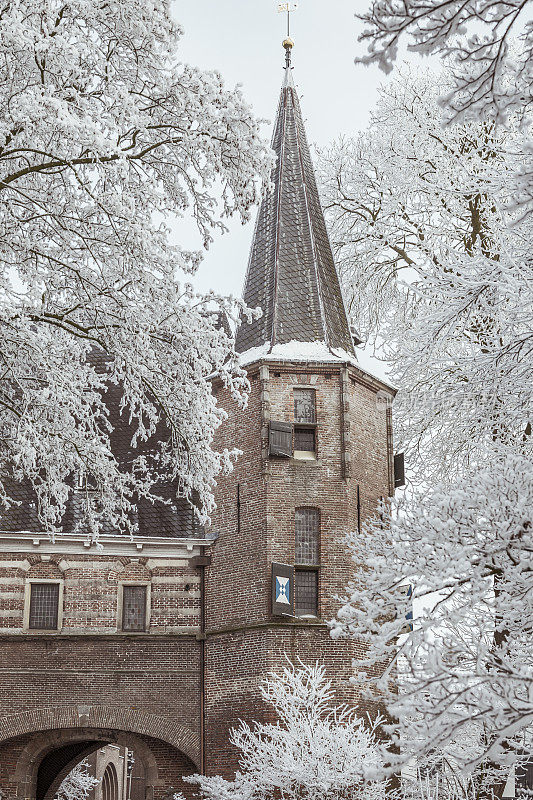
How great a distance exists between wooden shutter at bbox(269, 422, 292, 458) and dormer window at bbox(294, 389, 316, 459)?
1.10 feet

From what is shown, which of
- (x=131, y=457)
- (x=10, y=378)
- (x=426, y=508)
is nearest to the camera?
(x=426, y=508)

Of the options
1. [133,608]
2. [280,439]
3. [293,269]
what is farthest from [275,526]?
[293,269]

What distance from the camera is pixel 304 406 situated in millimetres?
20531

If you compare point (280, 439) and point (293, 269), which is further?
point (293, 269)

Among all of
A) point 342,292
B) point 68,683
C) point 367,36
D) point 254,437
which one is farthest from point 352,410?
point 367,36

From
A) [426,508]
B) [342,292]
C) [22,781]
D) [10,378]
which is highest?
[342,292]

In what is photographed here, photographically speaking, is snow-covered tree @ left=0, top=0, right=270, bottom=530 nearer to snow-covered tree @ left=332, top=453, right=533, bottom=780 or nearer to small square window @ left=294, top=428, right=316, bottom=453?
snow-covered tree @ left=332, top=453, right=533, bottom=780

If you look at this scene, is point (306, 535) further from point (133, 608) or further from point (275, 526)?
point (133, 608)

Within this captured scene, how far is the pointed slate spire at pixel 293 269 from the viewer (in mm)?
21422

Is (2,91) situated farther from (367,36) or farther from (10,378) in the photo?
(367,36)

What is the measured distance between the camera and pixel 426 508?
898 centimetres

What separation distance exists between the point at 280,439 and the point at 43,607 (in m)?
5.81

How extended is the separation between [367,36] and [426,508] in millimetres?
4745

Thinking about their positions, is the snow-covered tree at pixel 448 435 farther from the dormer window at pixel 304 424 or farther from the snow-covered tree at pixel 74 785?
the snow-covered tree at pixel 74 785
